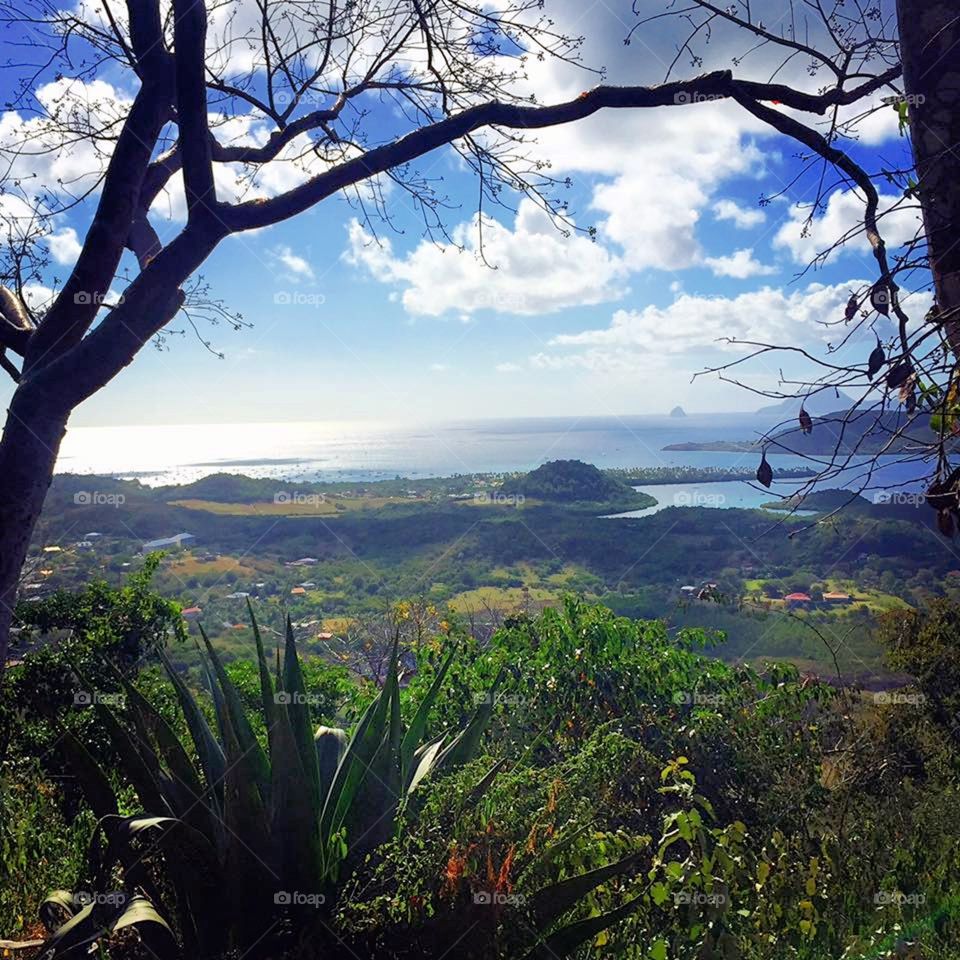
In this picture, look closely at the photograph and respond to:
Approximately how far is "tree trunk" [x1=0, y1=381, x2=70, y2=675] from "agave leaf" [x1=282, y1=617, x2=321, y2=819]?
890 mm

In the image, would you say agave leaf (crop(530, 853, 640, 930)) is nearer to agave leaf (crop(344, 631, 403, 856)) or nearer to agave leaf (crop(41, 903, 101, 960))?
agave leaf (crop(344, 631, 403, 856))

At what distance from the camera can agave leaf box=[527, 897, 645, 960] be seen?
1777 millimetres

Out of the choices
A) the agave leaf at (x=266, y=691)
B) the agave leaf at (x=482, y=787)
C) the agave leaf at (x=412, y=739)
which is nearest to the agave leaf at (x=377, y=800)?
the agave leaf at (x=412, y=739)

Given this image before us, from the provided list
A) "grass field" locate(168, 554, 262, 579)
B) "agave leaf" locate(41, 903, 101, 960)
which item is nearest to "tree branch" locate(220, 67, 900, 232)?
"agave leaf" locate(41, 903, 101, 960)

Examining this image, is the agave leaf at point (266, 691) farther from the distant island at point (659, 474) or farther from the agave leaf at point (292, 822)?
the distant island at point (659, 474)

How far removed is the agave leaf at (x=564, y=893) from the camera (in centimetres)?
181

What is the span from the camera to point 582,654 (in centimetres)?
430

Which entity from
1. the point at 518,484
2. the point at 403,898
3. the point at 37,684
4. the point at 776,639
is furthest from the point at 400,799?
the point at 518,484

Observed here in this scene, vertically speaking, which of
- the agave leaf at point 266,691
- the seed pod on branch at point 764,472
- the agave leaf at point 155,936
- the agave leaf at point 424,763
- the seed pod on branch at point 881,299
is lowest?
the agave leaf at point 155,936

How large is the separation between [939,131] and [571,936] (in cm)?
203

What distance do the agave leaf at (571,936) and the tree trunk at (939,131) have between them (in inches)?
59.9

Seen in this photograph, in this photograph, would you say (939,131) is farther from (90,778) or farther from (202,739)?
(90,778)

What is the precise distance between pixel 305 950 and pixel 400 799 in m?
0.61

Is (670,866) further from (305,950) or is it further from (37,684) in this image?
(37,684)
